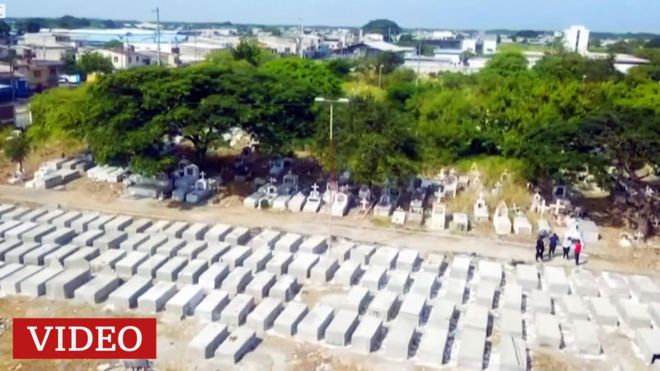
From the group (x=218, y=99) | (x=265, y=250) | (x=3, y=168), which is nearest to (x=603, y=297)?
(x=265, y=250)

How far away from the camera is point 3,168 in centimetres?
2534

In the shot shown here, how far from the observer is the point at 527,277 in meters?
15.8

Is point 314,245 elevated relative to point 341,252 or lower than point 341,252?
elevated

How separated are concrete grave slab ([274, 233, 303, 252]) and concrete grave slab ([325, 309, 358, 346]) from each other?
4687 millimetres

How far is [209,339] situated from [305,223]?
868 centimetres

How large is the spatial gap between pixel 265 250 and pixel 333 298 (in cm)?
335

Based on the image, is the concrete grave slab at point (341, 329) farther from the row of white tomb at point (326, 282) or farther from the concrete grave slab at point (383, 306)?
the concrete grave slab at point (383, 306)

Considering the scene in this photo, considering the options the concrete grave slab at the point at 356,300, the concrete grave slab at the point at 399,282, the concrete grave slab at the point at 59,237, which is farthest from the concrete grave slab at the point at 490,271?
the concrete grave slab at the point at 59,237

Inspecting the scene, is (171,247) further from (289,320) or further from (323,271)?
(289,320)

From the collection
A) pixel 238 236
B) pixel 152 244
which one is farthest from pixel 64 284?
pixel 238 236

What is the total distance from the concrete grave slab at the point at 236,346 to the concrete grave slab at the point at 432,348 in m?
3.47

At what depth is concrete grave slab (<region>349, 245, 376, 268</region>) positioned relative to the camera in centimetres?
1688

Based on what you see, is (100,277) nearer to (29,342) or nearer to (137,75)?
(29,342)

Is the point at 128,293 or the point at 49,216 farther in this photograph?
the point at 49,216
